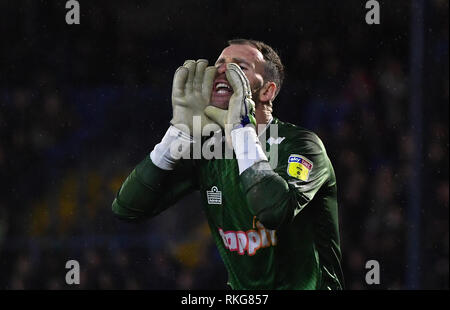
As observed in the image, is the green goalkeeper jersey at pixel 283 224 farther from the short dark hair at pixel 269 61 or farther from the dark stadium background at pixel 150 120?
the dark stadium background at pixel 150 120

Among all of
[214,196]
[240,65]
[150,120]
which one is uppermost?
[240,65]

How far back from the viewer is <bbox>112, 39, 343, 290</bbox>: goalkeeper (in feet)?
10.3

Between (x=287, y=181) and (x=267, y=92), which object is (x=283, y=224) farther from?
(x=267, y=92)

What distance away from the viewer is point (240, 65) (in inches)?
133

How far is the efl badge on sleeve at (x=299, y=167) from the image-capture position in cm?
307

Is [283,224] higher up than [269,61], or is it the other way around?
[269,61]

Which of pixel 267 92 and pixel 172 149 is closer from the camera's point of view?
pixel 172 149

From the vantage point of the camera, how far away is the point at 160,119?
7.22 metres

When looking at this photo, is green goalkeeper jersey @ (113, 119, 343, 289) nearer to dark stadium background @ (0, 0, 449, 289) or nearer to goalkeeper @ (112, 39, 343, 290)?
goalkeeper @ (112, 39, 343, 290)

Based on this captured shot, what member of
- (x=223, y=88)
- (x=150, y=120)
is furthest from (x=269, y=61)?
(x=150, y=120)

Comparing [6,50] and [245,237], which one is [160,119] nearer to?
[6,50]

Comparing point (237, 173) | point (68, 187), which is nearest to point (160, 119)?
point (68, 187)

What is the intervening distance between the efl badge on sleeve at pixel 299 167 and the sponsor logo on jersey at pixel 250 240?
30 centimetres

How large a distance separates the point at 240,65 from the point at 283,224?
2.61 feet
